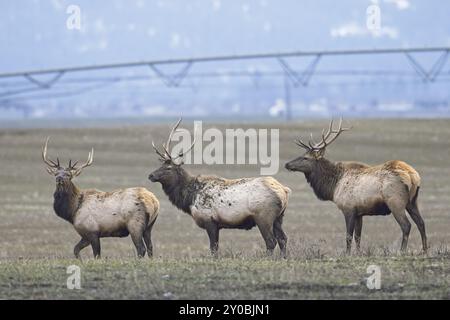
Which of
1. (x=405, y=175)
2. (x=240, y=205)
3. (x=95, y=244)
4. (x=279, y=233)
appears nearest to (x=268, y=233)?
(x=279, y=233)

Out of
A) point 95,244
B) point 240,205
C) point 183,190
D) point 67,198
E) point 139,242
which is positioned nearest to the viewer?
point 240,205

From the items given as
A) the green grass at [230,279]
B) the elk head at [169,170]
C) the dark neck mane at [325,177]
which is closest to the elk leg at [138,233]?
the elk head at [169,170]

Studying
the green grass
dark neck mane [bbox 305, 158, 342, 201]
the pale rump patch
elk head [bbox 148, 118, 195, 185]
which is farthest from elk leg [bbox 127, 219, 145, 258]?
the pale rump patch

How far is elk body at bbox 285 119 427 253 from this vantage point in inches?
818

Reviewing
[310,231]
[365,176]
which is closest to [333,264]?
[365,176]

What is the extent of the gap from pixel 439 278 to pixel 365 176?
450 cm

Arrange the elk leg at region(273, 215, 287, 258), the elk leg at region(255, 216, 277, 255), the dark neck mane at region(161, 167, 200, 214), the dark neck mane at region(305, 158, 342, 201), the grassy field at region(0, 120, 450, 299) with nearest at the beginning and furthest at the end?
the grassy field at region(0, 120, 450, 299) < the elk leg at region(255, 216, 277, 255) < the elk leg at region(273, 215, 287, 258) < the dark neck mane at region(161, 167, 200, 214) < the dark neck mane at region(305, 158, 342, 201)

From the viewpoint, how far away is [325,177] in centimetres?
2236

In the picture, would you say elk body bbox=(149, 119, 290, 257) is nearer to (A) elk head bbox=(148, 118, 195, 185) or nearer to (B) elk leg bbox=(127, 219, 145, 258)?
(A) elk head bbox=(148, 118, 195, 185)

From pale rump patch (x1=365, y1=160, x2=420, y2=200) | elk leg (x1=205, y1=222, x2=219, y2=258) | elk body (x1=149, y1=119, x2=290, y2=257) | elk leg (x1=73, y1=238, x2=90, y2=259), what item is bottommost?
elk leg (x1=73, y1=238, x2=90, y2=259)

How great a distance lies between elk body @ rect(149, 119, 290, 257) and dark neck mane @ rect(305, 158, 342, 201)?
127 centimetres

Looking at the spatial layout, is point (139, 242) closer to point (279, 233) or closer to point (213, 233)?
point (213, 233)

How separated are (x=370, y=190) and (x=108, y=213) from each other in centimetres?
428

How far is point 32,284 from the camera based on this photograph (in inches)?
664
